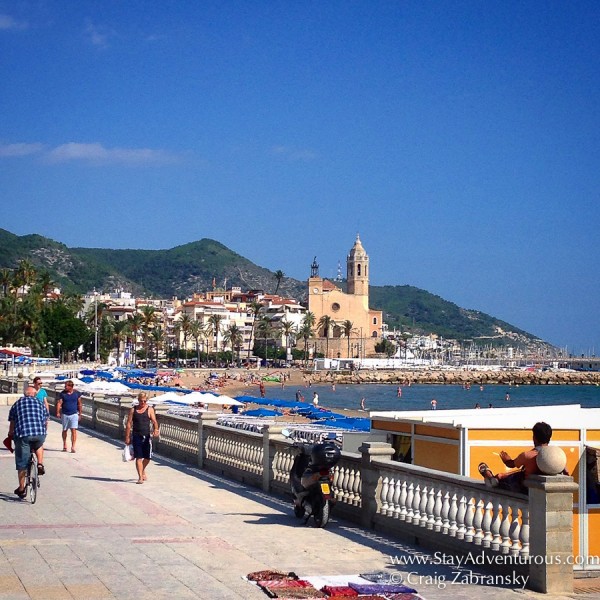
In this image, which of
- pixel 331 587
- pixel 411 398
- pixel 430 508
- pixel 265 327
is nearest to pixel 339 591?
pixel 331 587

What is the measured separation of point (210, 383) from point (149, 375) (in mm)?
13244

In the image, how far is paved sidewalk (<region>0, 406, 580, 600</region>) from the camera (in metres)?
9.28

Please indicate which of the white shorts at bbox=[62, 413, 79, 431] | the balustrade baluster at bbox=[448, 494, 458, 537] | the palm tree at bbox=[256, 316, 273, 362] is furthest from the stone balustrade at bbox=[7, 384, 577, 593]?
the palm tree at bbox=[256, 316, 273, 362]

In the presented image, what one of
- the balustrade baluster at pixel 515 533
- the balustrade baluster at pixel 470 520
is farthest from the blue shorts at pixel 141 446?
the balustrade baluster at pixel 515 533

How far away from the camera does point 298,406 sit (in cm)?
6412

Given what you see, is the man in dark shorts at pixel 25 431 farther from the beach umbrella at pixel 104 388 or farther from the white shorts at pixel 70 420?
the beach umbrella at pixel 104 388

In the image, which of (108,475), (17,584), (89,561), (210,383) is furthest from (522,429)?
(210,383)

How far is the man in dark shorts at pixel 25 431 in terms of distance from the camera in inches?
580

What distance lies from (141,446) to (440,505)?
770 centimetres

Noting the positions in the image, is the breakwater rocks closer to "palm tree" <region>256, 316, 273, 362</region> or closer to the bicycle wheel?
"palm tree" <region>256, 316, 273, 362</region>

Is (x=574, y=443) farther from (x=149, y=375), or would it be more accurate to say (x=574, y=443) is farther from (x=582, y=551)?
(x=149, y=375)

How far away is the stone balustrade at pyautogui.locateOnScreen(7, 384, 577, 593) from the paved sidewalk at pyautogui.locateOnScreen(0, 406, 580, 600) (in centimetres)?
24

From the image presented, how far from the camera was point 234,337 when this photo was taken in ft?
620

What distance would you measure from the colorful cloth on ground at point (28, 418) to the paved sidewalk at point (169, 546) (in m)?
1.02
